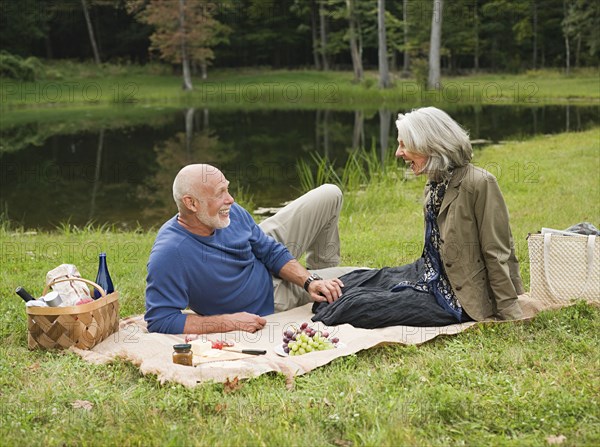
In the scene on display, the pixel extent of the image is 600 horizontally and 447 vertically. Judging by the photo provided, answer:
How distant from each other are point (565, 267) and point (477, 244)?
75cm

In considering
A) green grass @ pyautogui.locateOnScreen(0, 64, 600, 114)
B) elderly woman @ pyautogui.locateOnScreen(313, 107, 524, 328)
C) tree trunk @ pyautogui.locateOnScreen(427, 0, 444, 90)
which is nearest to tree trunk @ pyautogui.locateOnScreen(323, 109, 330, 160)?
green grass @ pyautogui.locateOnScreen(0, 64, 600, 114)

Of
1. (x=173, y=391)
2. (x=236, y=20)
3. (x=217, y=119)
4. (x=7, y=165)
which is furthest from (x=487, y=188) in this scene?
(x=236, y=20)

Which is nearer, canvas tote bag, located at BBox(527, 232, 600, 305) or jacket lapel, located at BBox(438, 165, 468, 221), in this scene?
jacket lapel, located at BBox(438, 165, 468, 221)

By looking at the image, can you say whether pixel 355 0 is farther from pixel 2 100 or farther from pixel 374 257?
pixel 374 257

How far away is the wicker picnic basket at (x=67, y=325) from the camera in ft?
15.8

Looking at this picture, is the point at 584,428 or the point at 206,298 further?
the point at 206,298

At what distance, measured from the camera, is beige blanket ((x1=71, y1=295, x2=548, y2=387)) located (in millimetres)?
4324

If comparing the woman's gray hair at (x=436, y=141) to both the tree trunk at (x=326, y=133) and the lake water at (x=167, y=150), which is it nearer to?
the lake water at (x=167, y=150)

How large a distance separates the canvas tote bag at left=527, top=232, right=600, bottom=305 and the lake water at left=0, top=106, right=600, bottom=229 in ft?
22.6

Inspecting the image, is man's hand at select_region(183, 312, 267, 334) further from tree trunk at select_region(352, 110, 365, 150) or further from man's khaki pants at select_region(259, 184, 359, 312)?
tree trunk at select_region(352, 110, 365, 150)

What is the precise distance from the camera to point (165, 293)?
493cm

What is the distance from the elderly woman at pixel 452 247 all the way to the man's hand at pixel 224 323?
0.46 m

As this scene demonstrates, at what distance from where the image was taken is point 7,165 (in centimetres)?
1730

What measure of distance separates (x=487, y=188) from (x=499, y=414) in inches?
65.5
